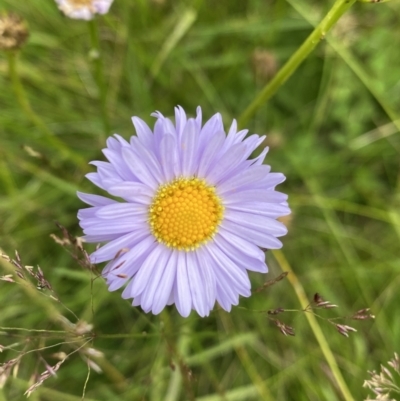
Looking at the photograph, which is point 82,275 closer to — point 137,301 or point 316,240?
point 137,301

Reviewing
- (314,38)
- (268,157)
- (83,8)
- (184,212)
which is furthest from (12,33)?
(268,157)

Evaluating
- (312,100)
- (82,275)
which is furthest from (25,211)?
(312,100)

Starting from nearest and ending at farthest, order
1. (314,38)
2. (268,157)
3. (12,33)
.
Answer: (314,38), (12,33), (268,157)

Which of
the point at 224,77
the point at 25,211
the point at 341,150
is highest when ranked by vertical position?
the point at 224,77

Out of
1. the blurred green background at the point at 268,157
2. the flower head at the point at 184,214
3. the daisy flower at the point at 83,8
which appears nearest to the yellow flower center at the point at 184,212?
the flower head at the point at 184,214

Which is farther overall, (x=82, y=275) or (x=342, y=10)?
(x=82, y=275)

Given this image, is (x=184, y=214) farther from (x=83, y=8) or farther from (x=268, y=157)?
(x=268, y=157)

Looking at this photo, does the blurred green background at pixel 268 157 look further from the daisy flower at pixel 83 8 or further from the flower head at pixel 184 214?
the flower head at pixel 184 214

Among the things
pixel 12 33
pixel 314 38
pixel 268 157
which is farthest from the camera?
pixel 268 157
